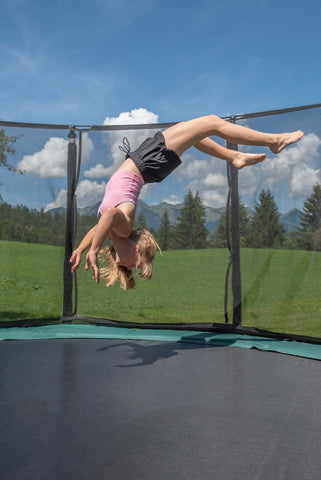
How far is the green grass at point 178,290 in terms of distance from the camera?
3232 mm

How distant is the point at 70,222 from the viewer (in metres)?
3.93

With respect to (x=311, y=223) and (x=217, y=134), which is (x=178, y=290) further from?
(x=217, y=134)

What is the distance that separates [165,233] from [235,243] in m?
Answer: 0.67

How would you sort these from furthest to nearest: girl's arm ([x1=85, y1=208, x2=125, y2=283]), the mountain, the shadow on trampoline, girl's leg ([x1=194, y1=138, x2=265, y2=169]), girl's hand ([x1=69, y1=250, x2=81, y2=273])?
the mountain < the shadow on trampoline < girl's leg ([x1=194, y1=138, x2=265, y2=169]) < girl's hand ([x1=69, y1=250, x2=81, y2=273]) < girl's arm ([x1=85, y1=208, x2=125, y2=283])

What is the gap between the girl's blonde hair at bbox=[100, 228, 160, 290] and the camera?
100 inches

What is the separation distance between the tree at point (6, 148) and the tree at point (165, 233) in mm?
1335

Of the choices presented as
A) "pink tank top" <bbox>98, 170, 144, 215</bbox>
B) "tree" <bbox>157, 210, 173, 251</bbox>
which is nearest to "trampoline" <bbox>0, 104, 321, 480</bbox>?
"tree" <bbox>157, 210, 173, 251</bbox>

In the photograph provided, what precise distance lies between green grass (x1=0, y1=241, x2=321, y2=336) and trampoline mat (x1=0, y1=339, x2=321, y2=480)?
453 millimetres

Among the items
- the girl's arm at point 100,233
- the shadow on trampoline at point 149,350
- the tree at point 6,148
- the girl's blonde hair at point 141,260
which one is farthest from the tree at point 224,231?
the tree at point 6,148

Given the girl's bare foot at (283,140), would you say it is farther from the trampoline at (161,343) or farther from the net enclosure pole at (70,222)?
the net enclosure pole at (70,222)

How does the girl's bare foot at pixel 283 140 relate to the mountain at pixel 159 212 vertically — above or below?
above

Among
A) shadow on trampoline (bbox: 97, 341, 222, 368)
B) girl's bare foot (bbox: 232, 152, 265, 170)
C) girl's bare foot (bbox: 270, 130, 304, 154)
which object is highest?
girl's bare foot (bbox: 270, 130, 304, 154)

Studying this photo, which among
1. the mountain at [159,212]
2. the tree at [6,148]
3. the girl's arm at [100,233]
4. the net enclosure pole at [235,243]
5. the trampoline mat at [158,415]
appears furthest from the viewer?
the tree at [6,148]

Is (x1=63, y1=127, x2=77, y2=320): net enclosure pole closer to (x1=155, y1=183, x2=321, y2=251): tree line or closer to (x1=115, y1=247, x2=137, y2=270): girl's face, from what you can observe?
(x1=155, y1=183, x2=321, y2=251): tree line
